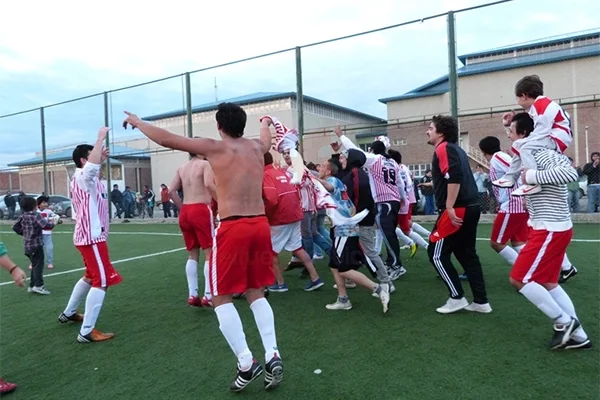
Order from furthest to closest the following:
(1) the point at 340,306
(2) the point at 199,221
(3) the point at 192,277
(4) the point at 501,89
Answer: (4) the point at 501,89
(3) the point at 192,277
(2) the point at 199,221
(1) the point at 340,306

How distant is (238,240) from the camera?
3.26 metres

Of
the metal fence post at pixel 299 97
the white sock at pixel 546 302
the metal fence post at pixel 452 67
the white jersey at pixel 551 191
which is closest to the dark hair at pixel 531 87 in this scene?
the white jersey at pixel 551 191

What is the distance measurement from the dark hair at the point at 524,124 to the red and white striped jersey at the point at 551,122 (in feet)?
0.83

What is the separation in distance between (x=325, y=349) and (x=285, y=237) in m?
2.22

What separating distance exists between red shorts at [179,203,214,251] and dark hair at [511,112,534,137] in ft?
10.8

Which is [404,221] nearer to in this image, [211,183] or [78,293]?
[211,183]

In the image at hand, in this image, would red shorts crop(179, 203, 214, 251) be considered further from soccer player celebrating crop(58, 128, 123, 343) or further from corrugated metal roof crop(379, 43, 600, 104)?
corrugated metal roof crop(379, 43, 600, 104)

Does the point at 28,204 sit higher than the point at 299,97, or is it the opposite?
the point at 299,97

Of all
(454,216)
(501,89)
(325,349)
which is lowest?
(325,349)

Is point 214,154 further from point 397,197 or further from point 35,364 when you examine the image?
point 397,197

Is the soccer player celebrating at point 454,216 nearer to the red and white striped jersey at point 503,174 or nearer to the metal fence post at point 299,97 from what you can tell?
the red and white striped jersey at point 503,174

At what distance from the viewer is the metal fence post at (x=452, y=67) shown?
1022cm

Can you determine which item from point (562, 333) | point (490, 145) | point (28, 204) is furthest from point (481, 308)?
point (28, 204)

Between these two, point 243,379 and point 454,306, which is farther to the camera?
point 454,306
